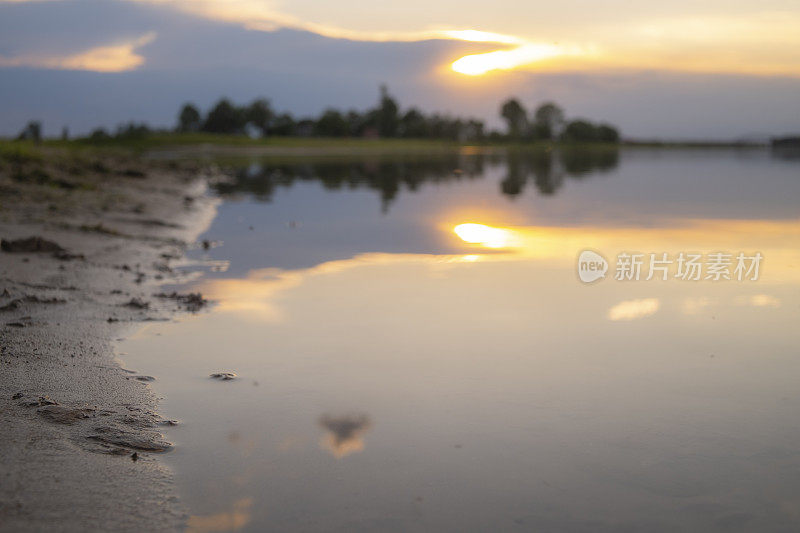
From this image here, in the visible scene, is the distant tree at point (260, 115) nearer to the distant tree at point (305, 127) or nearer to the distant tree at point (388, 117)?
the distant tree at point (305, 127)

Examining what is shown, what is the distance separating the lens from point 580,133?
17775cm

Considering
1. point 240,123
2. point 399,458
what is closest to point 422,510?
point 399,458

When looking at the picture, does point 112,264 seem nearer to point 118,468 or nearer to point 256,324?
point 256,324

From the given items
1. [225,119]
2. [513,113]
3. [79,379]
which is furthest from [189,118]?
[79,379]

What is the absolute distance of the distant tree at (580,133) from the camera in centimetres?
17762

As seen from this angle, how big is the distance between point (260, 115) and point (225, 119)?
6570 mm

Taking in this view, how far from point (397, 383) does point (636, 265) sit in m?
6.59

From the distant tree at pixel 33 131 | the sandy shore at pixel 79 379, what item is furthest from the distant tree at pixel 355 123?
the sandy shore at pixel 79 379

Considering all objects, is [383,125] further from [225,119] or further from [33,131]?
[33,131]

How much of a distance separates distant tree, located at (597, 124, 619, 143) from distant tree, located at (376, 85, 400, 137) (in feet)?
178

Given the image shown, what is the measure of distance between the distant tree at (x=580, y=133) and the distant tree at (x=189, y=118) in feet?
282

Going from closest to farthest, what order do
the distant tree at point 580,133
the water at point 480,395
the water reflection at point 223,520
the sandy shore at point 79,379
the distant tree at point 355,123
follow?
the water reflection at point 223,520 < the sandy shore at point 79,379 < the water at point 480,395 < the distant tree at point 355,123 < the distant tree at point 580,133

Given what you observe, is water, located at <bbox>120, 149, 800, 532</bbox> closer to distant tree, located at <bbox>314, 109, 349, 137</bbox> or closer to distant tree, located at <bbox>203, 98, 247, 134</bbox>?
distant tree, located at <bbox>203, 98, 247, 134</bbox>

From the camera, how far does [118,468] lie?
4.62m
